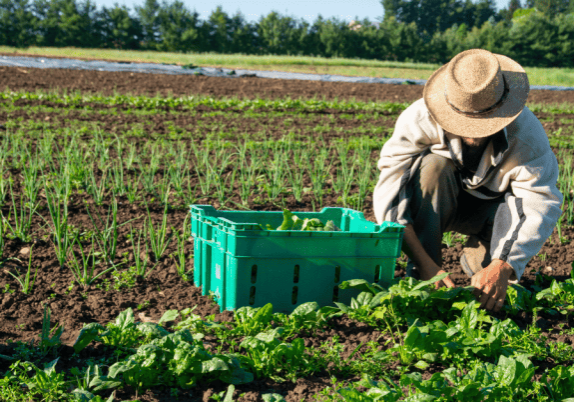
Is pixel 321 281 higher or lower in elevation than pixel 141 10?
lower

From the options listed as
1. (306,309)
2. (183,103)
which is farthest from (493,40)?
(306,309)

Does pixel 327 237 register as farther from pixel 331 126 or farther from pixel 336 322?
pixel 331 126

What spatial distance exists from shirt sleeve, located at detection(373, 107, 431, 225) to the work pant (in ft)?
0.20

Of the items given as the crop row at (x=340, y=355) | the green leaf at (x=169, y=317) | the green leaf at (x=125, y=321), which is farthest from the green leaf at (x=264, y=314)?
the green leaf at (x=125, y=321)

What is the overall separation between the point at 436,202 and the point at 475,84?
0.55 meters

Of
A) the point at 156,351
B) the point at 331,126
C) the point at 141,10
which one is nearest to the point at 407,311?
the point at 156,351

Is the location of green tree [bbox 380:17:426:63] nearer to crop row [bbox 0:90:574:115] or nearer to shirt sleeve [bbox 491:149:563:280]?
crop row [bbox 0:90:574:115]

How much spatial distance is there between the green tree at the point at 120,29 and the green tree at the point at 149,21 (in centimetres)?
79

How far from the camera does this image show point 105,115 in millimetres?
6527

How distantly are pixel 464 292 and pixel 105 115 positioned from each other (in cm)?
580

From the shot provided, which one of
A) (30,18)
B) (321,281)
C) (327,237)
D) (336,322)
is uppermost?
(30,18)

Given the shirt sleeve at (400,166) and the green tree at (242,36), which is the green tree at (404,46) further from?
the shirt sleeve at (400,166)

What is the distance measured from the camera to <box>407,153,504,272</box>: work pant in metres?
2.12

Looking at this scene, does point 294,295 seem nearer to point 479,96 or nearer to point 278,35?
point 479,96
